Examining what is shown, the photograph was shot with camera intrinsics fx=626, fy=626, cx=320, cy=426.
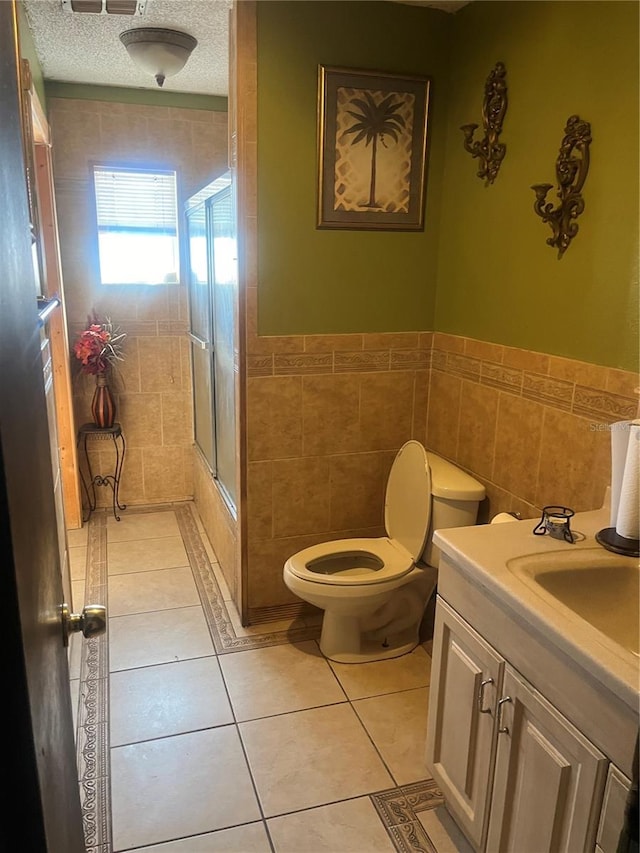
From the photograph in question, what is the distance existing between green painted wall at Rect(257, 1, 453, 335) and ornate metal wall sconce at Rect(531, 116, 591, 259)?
2.47ft

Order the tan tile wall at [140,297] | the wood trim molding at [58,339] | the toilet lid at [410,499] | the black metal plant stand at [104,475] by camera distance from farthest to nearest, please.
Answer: the black metal plant stand at [104,475]
the tan tile wall at [140,297]
the wood trim molding at [58,339]
the toilet lid at [410,499]

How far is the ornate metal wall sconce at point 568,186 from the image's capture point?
181 centimetres

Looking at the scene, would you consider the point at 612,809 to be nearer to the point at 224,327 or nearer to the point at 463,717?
the point at 463,717

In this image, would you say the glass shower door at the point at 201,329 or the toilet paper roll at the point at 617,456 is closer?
the toilet paper roll at the point at 617,456

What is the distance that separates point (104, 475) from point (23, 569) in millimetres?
3503

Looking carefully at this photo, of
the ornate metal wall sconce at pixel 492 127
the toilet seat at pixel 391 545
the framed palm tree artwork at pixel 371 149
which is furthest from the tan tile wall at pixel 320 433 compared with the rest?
the ornate metal wall sconce at pixel 492 127

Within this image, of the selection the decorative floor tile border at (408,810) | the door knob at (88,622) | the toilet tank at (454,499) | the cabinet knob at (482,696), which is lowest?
the decorative floor tile border at (408,810)

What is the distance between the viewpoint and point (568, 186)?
186 centimetres

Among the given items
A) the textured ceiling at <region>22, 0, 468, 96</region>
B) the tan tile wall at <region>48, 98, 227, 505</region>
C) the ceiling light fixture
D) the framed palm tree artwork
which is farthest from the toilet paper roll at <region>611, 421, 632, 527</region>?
the tan tile wall at <region>48, 98, 227, 505</region>

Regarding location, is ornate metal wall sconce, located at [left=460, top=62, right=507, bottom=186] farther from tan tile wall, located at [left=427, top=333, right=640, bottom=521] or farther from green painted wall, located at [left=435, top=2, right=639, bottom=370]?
tan tile wall, located at [left=427, top=333, right=640, bottom=521]

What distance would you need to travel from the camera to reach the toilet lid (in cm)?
243

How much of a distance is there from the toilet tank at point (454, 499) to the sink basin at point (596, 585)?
0.80 metres

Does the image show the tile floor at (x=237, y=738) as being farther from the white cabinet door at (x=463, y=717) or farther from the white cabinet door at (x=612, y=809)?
the white cabinet door at (x=612, y=809)

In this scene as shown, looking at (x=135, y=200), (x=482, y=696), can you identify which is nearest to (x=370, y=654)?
(x=482, y=696)
